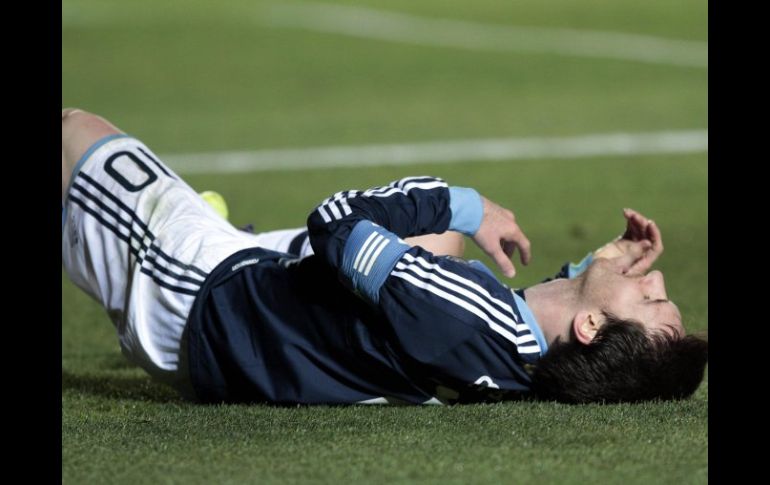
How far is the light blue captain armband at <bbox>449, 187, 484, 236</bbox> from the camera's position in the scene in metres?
3.59

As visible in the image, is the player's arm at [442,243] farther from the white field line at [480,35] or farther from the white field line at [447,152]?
the white field line at [480,35]

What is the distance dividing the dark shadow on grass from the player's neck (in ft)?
3.40

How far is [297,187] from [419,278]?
16.4 feet

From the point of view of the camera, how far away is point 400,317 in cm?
325

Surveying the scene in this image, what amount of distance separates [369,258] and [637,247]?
884 millimetres

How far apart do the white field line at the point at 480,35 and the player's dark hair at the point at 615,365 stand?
31.9ft

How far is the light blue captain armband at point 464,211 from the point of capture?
3.59 meters

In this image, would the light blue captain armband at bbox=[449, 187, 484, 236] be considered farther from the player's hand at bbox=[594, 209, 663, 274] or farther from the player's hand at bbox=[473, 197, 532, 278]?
the player's hand at bbox=[594, 209, 663, 274]

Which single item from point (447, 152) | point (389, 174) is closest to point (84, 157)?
point (389, 174)

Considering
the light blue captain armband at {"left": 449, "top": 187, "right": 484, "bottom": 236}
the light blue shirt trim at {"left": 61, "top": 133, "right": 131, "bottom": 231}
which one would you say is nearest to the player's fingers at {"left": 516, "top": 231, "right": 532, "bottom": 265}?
the light blue captain armband at {"left": 449, "top": 187, "right": 484, "bottom": 236}

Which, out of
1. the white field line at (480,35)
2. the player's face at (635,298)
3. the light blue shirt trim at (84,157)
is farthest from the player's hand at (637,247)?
the white field line at (480,35)

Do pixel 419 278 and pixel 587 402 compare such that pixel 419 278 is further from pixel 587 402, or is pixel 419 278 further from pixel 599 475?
pixel 599 475

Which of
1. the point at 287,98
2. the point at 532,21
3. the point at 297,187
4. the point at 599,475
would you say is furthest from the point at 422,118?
the point at 599,475
